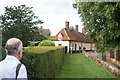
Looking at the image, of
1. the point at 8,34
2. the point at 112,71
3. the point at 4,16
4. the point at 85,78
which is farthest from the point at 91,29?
the point at 4,16

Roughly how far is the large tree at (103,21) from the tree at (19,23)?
6682 millimetres

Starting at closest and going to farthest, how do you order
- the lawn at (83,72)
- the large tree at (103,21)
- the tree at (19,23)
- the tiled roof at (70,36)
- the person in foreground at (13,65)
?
the person in foreground at (13,65) < the lawn at (83,72) < the large tree at (103,21) < the tree at (19,23) < the tiled roof at (70,36)

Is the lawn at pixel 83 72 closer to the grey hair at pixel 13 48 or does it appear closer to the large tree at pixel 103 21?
the large tree at pixel 103 21

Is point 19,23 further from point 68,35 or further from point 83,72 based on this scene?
point 68,35

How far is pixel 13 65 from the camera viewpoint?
181 cm

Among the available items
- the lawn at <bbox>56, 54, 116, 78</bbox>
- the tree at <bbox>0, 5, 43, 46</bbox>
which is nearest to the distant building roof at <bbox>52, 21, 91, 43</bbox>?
the tree at <bbox>0, 5, 43, 46</bbox>

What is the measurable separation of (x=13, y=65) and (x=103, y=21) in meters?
9.66

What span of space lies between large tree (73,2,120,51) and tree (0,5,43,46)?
6.68 meters

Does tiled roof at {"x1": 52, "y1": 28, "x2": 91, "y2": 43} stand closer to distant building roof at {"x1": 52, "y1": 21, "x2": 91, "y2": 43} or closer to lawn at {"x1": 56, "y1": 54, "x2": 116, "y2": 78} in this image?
distant building roof at {"x1": 52, "y1": 21, "x2": 91, "y2": 43}

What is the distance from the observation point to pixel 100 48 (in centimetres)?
1182

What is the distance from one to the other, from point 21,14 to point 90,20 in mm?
11351

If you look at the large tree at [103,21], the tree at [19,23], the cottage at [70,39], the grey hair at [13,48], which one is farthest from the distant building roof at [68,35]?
the grey hair at [13,48]

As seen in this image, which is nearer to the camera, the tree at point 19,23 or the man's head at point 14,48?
the man's head at point 14,48

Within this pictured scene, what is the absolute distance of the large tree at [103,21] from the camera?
31.7 feet
